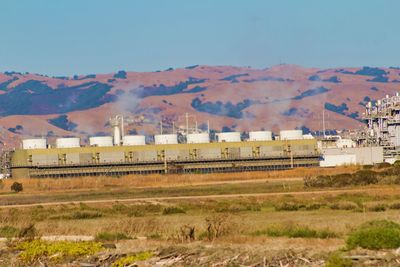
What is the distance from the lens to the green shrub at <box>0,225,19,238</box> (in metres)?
35.6

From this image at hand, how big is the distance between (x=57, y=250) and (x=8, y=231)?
6.88 metres

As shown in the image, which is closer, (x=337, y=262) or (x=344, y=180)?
(x=337, y=262)

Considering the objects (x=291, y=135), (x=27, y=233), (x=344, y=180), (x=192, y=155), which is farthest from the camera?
(x=291, y=135)

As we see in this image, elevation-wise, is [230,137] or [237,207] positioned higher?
[230,137]

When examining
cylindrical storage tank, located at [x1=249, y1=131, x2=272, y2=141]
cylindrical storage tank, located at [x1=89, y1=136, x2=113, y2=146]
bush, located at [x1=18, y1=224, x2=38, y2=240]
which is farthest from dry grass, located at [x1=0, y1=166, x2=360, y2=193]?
bush, located at [x1=18, y1=224, x2=38, y2=240]

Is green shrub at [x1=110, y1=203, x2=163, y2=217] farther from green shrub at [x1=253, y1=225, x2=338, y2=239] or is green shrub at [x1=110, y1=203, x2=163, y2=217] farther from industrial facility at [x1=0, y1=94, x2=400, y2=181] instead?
industrial facility at [x1=0, y1=94, x2=400, y2=181]

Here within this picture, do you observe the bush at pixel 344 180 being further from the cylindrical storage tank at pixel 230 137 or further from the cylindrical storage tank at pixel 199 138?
the cylindrical storage tank at pixel 230 137

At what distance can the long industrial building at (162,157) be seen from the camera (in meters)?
146

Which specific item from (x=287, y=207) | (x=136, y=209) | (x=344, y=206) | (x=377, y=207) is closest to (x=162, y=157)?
(x=136, y=209)

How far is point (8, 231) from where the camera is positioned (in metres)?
37.3

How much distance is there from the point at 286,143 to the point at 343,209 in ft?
319

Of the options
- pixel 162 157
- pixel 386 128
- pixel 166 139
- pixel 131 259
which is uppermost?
pixel 386 128

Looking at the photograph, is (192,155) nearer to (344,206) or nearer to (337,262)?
(344,206)

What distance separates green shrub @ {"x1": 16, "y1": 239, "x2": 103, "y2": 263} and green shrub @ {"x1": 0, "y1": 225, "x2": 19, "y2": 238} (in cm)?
336
